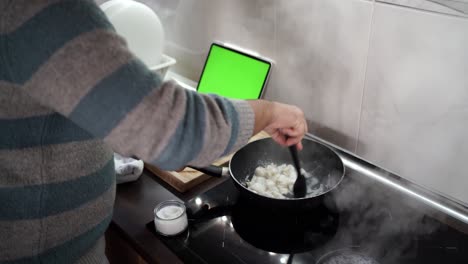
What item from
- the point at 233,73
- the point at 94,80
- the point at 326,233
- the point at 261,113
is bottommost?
the point at 326,233

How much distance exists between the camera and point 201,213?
97 cm

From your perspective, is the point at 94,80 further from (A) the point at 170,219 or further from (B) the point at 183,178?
(B) the point at 183,178

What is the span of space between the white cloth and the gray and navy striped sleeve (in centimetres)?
51

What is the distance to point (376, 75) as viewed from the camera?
38.0 inches

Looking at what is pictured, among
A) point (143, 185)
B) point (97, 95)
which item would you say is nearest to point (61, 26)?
point (97, 95)

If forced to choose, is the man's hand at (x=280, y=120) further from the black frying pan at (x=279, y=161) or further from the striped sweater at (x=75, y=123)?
the black frying pan at (x=279, y=161)

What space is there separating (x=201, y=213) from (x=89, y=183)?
31cm

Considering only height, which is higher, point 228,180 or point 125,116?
point 125,116

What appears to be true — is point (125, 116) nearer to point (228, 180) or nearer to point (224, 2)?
point (228, 180)

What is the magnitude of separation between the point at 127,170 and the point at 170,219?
233 millimetres

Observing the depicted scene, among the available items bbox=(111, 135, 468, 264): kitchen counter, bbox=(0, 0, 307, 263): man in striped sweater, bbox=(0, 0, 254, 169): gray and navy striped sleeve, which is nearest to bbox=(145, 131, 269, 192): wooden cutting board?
bbox=(111, 135, 468, 264): kitchen counter

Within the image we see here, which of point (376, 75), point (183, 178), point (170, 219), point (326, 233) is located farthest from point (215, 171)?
point (376, 75)

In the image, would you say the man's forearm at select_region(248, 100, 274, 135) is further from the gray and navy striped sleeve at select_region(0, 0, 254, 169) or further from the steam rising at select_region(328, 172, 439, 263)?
the steam rising at select_region(328, 172, 439, 263)

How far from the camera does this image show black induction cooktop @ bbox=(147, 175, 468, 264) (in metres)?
0.84
